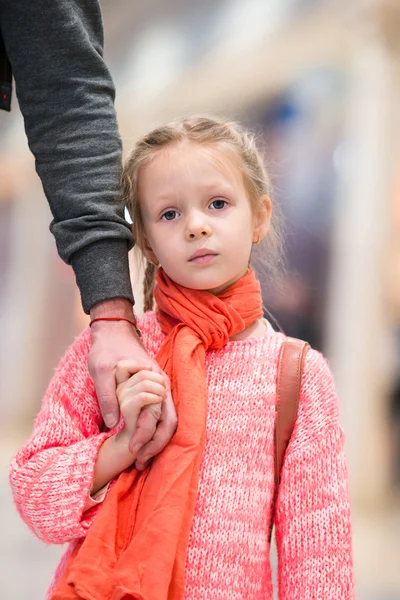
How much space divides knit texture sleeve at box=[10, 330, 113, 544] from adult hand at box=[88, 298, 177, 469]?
6cm

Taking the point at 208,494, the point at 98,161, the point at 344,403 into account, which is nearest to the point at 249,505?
the point at 208,494

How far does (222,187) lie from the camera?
3.94ft

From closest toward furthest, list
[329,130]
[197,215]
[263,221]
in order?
[197,215] < [263,221] < [329,130]

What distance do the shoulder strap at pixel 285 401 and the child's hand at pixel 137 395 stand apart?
0.69 ft

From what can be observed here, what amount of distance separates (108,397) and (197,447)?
0.16 meters

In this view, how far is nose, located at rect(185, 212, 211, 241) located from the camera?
1.16 m

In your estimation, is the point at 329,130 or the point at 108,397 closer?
the point at 108,397

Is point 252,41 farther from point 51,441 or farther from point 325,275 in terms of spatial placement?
point 51,441

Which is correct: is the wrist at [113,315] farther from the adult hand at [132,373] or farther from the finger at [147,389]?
the finger at [147,389]

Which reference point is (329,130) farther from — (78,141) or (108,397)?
(108,397)

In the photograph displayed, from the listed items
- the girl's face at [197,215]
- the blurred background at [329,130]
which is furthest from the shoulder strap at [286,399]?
the blurred background at [329,130]

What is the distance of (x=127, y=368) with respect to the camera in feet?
3.66

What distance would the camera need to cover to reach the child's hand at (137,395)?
107 cm

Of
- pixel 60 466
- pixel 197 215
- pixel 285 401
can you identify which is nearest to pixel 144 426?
pixel 60 466
